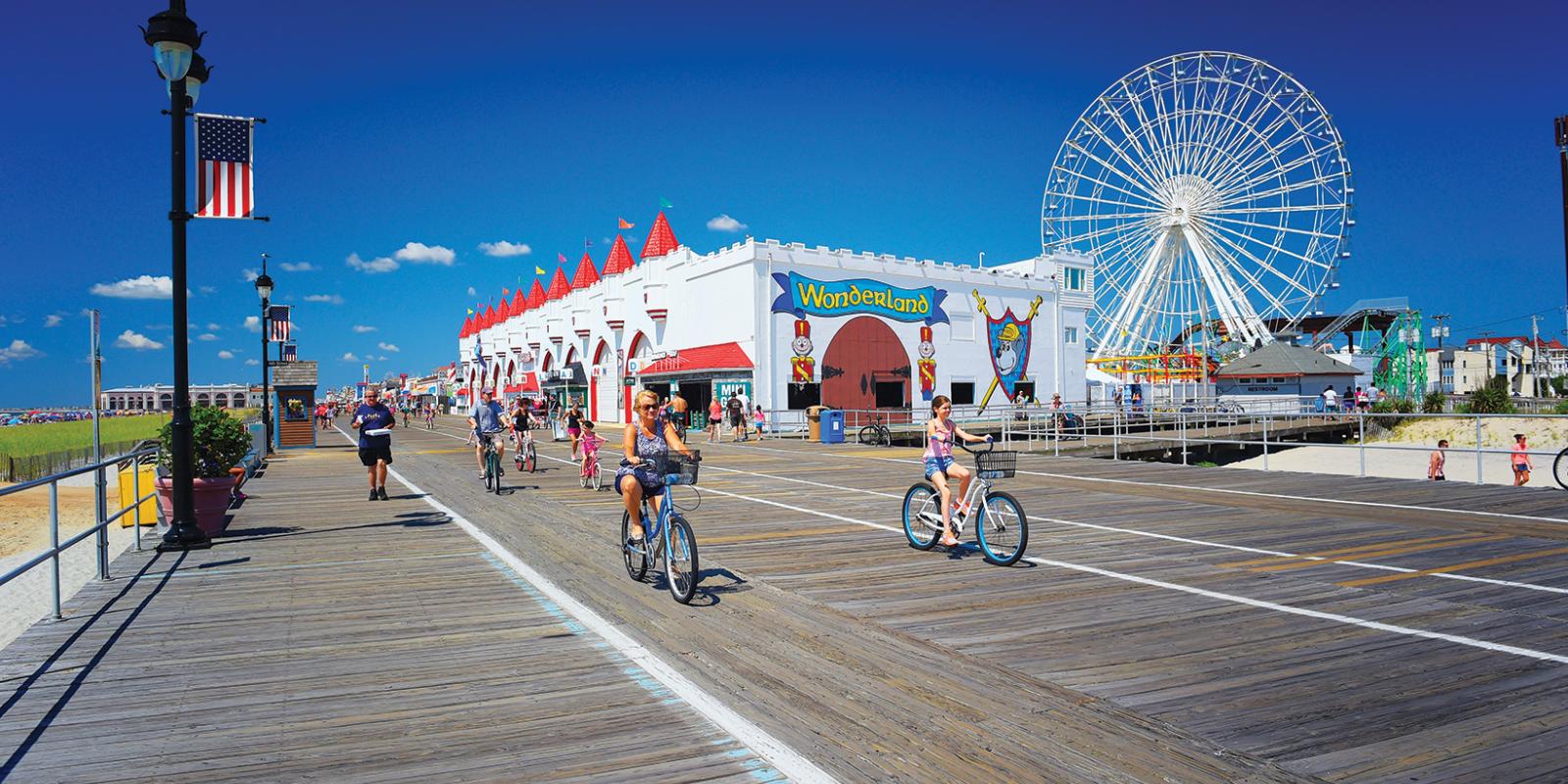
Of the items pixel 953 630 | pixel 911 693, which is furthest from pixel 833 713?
pixel 953 630

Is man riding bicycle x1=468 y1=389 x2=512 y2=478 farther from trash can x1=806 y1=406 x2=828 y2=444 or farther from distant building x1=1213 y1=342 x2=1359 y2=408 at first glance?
distant building x1=1213 y1=342 x2=1359 y2=408

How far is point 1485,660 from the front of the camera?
5.31 m

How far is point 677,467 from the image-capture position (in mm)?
7105

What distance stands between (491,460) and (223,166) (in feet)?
22.3

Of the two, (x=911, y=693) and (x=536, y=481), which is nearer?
(x=911, y=693)

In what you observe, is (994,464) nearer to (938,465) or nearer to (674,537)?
(938,465)

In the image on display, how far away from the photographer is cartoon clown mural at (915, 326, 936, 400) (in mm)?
44531

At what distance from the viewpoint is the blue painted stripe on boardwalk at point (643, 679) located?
3.84 meters

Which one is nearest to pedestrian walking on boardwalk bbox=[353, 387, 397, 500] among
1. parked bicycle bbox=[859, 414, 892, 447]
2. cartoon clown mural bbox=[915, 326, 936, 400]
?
parked bicycle bbox=[859, 414, 892, 447]

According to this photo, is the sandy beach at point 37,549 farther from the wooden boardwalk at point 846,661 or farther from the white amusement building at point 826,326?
the white amusement building at point 826,326

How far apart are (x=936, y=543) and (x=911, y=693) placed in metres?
4.65

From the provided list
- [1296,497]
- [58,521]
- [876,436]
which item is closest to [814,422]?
[876,436]

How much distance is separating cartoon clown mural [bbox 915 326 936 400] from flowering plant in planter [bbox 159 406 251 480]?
35.9 m

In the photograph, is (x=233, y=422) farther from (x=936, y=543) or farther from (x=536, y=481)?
(x=936, y=543)
